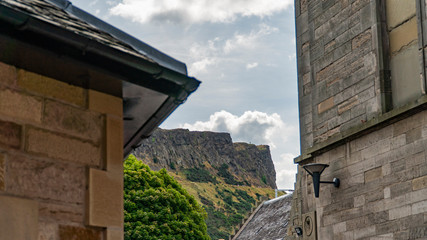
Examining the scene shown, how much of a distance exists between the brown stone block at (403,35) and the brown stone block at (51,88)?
7.17m

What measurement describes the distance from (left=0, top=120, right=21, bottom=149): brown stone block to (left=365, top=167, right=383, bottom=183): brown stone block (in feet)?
25.3

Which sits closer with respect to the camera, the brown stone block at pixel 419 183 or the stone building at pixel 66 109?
the stone building at pixel 66 109

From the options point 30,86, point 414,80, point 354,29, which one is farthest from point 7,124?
point 354,29

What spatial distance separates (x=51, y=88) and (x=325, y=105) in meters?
8.70

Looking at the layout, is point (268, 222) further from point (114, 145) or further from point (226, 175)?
point (226, 175)

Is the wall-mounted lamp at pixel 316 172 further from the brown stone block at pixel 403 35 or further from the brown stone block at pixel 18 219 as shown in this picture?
the brown stone block at pixel 18 219

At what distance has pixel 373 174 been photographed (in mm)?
11719

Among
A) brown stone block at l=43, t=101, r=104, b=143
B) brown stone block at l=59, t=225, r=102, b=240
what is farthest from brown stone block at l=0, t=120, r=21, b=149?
brown stone block at l=59, t=225, r=102, b=240

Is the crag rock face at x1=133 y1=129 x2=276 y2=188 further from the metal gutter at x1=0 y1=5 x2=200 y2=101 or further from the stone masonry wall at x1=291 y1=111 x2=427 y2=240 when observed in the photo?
the metal gutter at x1=0 y1=5 x2=200 y2=101

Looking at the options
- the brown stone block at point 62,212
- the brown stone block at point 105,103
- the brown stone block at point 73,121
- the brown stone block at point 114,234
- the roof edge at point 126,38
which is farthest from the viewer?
the roof edge at point 126,38

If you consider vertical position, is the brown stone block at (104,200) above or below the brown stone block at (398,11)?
below

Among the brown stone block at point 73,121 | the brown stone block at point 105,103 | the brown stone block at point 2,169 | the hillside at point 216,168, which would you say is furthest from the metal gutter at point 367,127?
the hillside at point 216,168

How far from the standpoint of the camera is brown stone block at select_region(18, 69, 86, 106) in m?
5.04

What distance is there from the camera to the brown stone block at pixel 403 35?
11352mm
